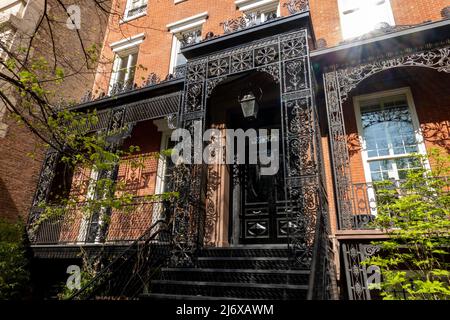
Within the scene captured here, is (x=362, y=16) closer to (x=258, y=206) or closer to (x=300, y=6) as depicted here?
(x=300, y=6)

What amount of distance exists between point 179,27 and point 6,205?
8282mm

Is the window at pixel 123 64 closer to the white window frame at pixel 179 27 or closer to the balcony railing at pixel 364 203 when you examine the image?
the white window frame at pixel 179 27

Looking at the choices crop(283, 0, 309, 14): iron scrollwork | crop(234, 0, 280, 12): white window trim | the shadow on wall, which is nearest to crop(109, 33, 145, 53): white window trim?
crop(234, 0, 280, 12): white window trim

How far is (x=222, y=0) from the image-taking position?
1011 centimetres

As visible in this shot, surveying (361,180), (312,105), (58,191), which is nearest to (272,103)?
(312,105)

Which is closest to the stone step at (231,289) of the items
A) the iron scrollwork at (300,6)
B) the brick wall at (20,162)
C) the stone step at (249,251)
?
the stone step at (249,251)

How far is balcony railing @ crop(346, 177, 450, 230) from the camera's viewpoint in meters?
5.10

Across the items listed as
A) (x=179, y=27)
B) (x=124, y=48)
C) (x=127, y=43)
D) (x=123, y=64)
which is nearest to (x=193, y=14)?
(x=179, y=27)

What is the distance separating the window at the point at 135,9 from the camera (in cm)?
1194

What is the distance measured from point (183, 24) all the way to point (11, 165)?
751 centimetres

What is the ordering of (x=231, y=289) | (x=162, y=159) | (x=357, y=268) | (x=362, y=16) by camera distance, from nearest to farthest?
(x=231, y=289) < (x=357, y=268) < (x=362, y=16) < (x=162, y=159)

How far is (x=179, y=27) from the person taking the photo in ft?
34.6

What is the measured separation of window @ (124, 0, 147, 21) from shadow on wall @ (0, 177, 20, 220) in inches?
318
